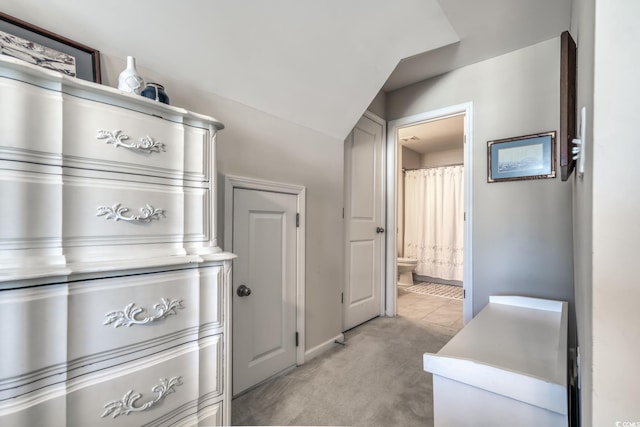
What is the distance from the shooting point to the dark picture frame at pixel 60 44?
1.01m

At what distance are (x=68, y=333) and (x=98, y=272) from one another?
0.19m

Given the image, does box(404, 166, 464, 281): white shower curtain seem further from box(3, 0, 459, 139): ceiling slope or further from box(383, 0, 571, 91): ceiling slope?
box(3, 0, 459, 139): ceiling slope

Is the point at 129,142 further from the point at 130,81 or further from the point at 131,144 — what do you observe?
the point at 130,81

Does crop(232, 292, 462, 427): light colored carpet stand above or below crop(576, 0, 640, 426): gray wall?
below

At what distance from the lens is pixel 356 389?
1882 millimetres

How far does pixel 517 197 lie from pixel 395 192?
1.30 metres

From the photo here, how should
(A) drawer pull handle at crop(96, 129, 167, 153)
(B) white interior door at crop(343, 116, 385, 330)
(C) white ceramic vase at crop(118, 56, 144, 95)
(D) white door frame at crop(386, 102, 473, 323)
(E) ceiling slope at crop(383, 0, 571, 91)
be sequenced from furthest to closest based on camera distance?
(B) white interior door at crop(343, 116, 385, 330) < (D) white door frame at crop(386, 102, 473, 323) < (E) ceiling slope at crop(383, 0, 571, 91) < (C) white ceramic vase at crop(118, 56, 144, 95) < (A) drawer pull handle at crop(96, 129, 167, 153)

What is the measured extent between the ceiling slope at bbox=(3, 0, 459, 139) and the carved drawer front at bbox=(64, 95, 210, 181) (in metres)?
0.54

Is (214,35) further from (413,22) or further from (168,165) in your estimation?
(413,22)

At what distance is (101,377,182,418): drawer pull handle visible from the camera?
923mm

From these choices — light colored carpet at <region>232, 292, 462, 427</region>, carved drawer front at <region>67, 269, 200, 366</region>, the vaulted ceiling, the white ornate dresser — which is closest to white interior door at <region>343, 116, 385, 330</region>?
light colored carpet at <region>232, 292, 462, 427</region>

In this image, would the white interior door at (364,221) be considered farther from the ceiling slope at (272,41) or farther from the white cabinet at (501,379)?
the white cabinet at (501,379)

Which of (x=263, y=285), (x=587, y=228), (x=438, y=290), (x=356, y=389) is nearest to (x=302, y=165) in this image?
(x=263, y=285)

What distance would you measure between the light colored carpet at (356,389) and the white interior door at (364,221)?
0.42 metres
